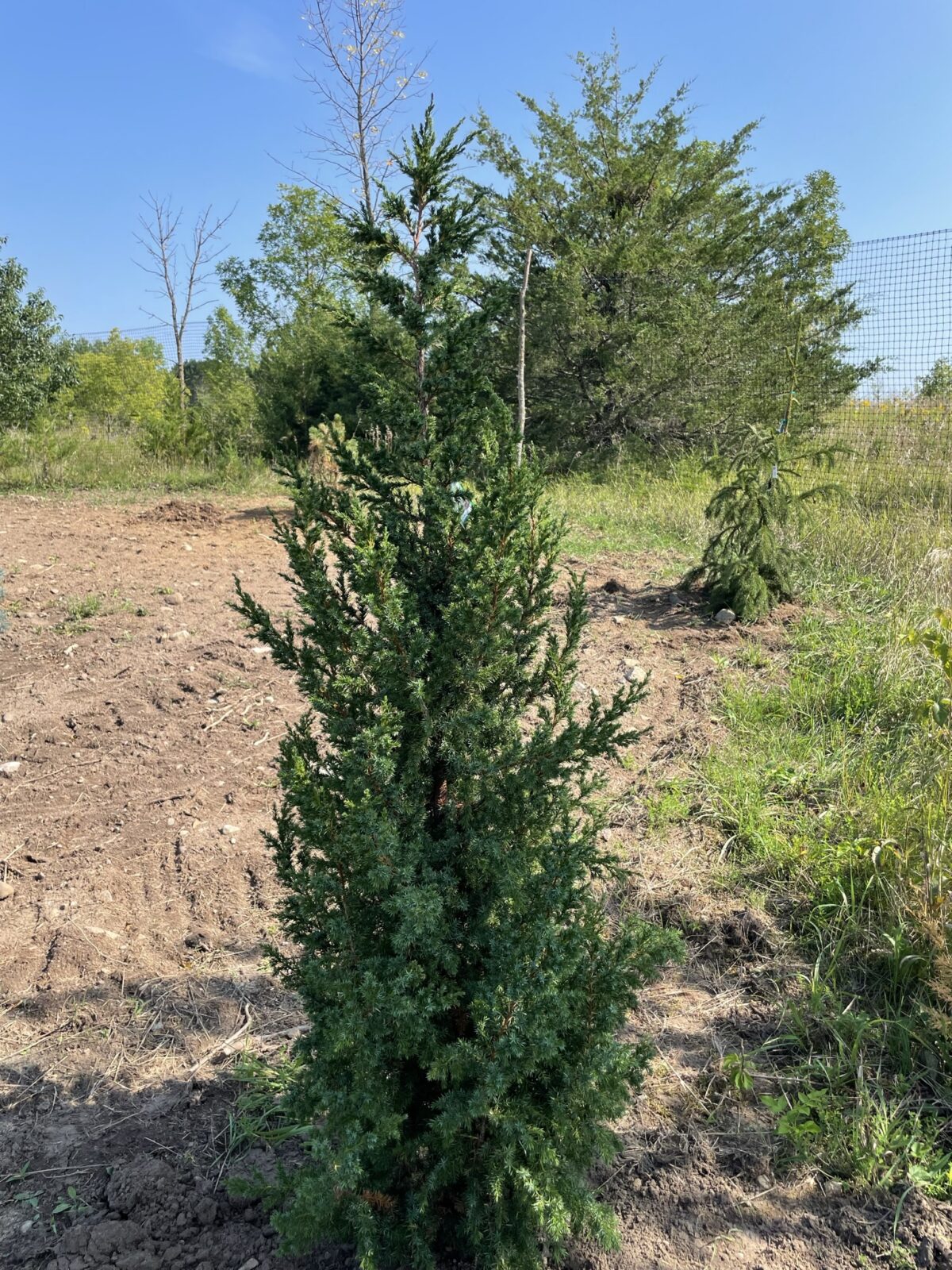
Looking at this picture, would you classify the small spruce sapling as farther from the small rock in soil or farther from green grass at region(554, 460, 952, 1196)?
the small rock in soil

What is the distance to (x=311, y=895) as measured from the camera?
5.48 feet

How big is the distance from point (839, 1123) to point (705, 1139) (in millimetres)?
348

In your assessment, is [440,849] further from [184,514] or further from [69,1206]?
[184,514]

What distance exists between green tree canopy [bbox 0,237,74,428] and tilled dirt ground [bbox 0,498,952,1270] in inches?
341

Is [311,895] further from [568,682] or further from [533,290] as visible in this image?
[533,290]

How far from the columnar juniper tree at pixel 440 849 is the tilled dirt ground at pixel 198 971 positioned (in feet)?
1.28

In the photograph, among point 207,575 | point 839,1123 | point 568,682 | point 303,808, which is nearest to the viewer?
point 303,808

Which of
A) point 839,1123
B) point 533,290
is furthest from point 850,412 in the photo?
point 839,1123

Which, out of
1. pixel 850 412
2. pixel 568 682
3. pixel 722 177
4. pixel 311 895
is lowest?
pixel 311 895

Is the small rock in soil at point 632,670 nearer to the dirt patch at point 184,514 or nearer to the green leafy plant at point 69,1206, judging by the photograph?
the green leafy plant at point 69,1206

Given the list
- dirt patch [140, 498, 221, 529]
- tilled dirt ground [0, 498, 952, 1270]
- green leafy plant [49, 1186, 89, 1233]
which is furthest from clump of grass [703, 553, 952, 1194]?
dirt patch [140, 498, 221, 529]

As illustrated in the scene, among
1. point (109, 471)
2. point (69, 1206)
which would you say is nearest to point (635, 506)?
point (109, 471)

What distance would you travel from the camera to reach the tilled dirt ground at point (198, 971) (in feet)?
6.05

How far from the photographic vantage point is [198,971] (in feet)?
9.18
